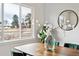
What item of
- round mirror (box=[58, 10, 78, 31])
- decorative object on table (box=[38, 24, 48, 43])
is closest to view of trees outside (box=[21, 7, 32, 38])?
decorative object on table (box=[38, 24, 48, 43])

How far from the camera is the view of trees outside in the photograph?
0.81m

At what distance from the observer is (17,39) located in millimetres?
803

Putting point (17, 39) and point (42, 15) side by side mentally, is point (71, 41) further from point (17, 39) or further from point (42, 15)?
point (17, 39)

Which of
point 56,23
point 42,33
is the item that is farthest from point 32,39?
point 56,23

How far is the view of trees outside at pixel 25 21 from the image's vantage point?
0.81m

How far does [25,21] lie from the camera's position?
823mm

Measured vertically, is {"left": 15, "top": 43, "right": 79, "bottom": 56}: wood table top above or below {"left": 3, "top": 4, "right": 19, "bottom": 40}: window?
below

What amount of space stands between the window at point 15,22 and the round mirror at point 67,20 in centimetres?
25

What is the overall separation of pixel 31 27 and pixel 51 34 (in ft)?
0.70

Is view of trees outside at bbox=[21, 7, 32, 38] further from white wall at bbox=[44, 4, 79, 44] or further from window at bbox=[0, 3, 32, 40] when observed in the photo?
white wall at bbox=[44, 4, 79, 44]

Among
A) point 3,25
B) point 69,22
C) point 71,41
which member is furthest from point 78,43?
point 3,25

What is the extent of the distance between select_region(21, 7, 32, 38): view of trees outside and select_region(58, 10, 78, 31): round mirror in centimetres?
24

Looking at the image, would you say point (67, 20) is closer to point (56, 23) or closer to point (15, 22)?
point (56, 23)

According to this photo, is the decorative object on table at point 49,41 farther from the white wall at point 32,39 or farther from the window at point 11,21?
the window at point 11,21
